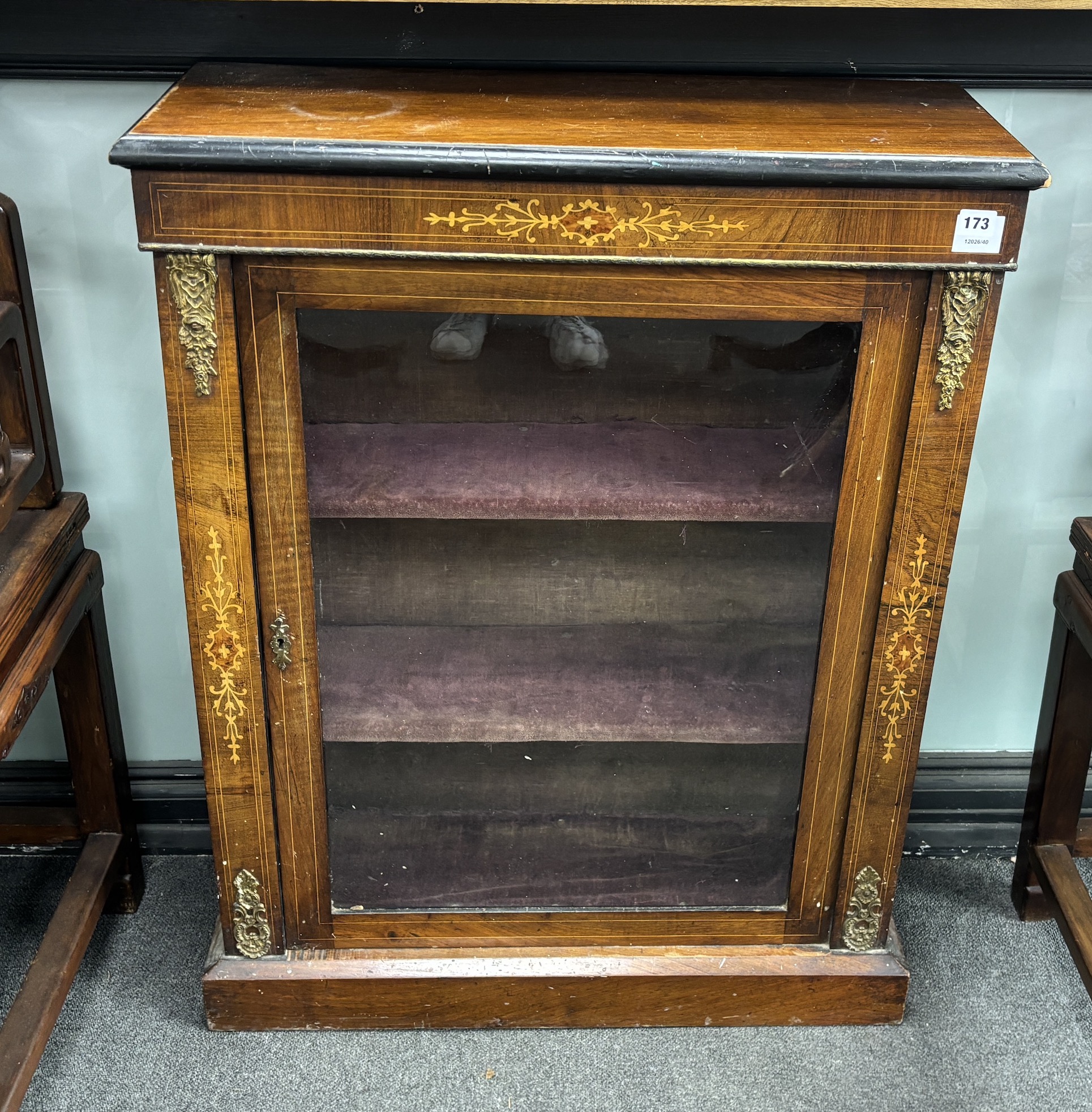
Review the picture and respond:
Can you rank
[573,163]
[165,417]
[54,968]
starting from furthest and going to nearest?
[165,417]
[54,968]
[573,163]

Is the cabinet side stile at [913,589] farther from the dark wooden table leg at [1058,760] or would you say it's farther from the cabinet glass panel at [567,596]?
the dark wooden table leg at [1058,760]

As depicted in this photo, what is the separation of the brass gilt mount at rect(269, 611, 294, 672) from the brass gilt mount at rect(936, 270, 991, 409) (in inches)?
24.1

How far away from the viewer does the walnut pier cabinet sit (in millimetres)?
1020

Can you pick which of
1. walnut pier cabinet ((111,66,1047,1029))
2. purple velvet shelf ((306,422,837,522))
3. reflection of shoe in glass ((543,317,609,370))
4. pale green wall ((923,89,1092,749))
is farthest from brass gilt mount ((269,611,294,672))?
pale green wall ((923,89,1092,749))

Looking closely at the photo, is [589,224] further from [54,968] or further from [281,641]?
[54,968]

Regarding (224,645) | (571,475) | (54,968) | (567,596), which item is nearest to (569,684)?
(567,596)

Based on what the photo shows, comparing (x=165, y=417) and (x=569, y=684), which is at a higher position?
(x=165, y=417)

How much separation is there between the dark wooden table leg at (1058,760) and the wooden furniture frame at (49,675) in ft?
3.51

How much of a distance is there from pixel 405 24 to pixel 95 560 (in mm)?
635

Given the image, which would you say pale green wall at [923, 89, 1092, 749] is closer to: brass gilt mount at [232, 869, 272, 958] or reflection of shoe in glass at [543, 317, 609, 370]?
reflection of shoe in glass at [543, 317, 609, 370]

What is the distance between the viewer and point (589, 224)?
3.35 ft

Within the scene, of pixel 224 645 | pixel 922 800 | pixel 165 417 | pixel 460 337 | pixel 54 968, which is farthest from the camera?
pixel 922 800

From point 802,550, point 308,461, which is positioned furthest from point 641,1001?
point 308,461

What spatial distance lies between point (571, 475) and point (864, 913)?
58cm
